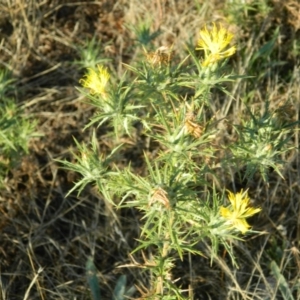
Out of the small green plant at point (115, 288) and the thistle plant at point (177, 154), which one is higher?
the thistle plant at point (177, 154)

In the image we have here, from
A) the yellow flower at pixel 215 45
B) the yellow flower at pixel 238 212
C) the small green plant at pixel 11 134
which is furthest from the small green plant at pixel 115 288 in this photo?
the yellow flower at pixel 215 45

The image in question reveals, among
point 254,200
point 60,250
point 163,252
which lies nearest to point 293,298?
point 254,200

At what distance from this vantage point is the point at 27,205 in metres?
2.97

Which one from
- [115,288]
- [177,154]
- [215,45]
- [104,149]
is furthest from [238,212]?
[104,149]

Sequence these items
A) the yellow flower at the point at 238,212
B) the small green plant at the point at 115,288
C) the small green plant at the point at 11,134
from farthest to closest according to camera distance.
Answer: the small green plant at the point at 11,134
the small green plant at the point at 115,288
the yellow flower at the point at 238,212

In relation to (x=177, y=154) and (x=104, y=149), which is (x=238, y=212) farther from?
(x=104, y=149)

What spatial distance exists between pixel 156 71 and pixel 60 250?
127 centimetres

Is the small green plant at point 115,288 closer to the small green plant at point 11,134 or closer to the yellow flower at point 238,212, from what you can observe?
the small green plant at point 11,134

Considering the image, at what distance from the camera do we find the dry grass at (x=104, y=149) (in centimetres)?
274

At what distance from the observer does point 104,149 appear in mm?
3170

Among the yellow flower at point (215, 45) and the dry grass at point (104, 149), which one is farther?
the dry grass at point (104, 149)

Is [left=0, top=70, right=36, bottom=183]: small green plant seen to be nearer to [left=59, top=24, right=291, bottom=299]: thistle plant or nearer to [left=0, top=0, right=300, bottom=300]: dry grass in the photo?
[left=0, top=0, right=300, bottom=300]: dry grass

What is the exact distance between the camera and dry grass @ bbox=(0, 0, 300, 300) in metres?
2.74

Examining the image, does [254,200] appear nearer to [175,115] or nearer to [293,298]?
[293,298]
